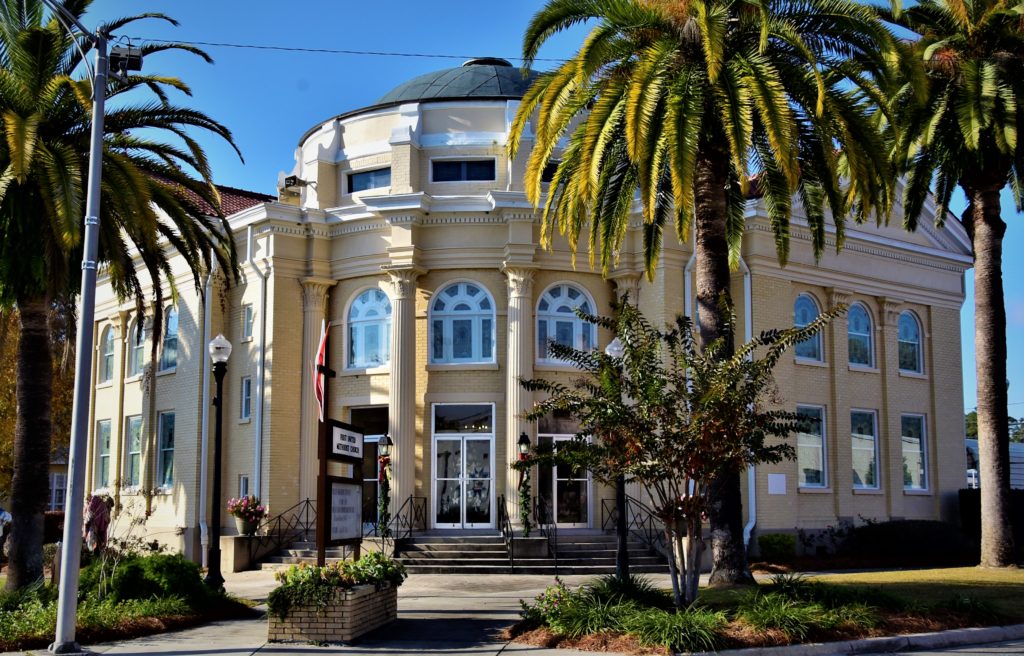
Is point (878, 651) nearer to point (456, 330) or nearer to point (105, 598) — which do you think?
point (105, 598)

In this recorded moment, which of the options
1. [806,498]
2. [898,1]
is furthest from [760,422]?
[806,498]

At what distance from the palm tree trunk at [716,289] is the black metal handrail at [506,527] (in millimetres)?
6799

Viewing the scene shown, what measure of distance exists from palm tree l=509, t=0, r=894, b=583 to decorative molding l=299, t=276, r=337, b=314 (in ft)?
35.1

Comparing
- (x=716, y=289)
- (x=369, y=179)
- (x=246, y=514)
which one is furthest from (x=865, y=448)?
(x=246, y=514)

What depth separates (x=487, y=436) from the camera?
28.0 metres

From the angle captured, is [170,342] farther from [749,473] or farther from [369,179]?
[749,473]

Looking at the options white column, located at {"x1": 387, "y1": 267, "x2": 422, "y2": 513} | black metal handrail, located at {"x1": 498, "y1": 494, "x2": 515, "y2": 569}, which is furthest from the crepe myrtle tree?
white column, located at {"x1": 387, "y1": 267, "x2": 422, "y2": 513}

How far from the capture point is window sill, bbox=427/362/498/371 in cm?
2798

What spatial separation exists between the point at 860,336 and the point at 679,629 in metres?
20.3

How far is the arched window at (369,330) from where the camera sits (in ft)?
94.5

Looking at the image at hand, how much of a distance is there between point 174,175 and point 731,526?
38.3 ft

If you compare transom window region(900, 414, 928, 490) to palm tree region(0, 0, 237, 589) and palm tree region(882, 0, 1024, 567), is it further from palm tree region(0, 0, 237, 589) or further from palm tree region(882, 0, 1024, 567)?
palm tree region(0, 0, 237, 589)

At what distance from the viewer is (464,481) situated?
27.9m

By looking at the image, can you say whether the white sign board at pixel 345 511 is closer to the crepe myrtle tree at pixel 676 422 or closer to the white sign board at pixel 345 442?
the white sign board at pixel 345 442
